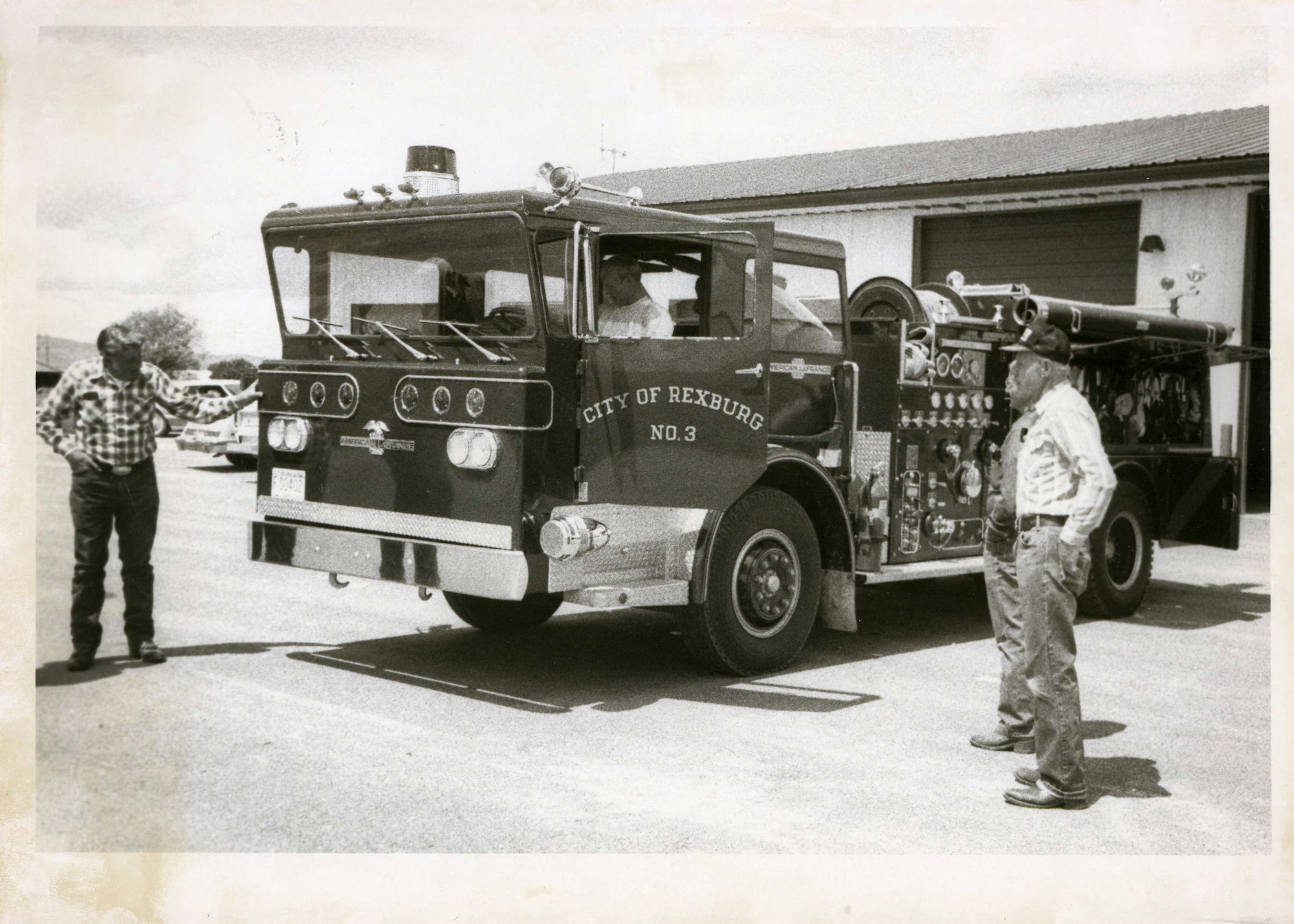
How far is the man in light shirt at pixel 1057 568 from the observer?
5.17 metres

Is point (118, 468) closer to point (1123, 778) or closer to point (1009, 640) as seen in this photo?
point (1009, 640)

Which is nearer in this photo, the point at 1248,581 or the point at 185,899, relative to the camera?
the point at 185,899

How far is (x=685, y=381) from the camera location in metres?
6.58

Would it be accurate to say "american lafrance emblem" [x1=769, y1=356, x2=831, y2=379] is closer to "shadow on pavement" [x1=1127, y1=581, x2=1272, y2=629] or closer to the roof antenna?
the roof antenna

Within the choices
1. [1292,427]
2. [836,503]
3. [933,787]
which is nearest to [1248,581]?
[836,503]

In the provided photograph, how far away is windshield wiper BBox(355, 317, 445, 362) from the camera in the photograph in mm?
6812

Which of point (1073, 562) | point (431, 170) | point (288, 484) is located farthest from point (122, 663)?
point (1073, 562)

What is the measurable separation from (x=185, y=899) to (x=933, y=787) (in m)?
2.96

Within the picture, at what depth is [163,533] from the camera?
457 inches

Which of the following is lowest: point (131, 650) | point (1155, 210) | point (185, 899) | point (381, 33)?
point (185, 899)

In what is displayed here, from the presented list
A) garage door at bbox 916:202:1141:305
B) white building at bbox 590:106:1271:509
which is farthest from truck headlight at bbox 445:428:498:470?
garage door at bbox 916:202:1141:305

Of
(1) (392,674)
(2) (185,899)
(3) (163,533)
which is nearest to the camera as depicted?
(2) (185,899)

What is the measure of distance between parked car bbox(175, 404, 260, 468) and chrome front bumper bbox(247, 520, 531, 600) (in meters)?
10.9

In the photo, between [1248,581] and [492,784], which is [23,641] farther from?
[1248,581]
